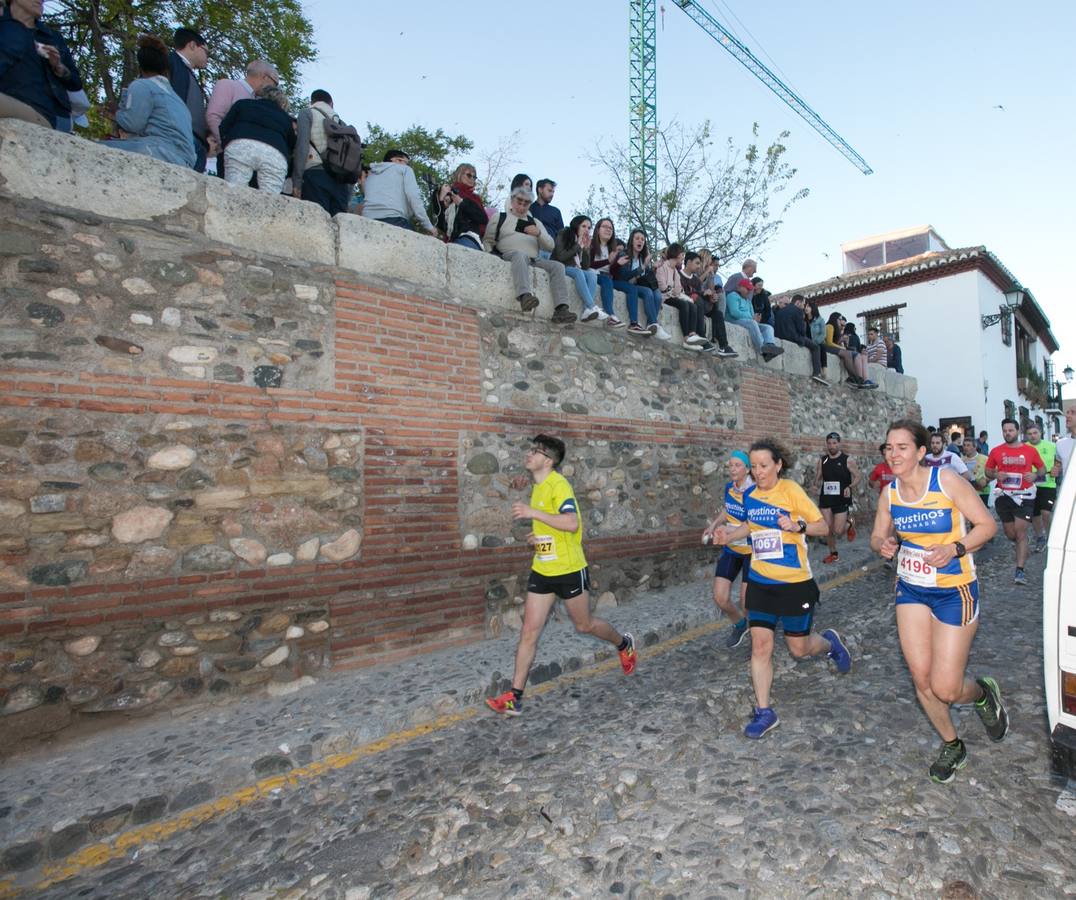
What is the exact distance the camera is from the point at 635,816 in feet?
9.37

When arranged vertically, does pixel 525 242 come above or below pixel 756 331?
above

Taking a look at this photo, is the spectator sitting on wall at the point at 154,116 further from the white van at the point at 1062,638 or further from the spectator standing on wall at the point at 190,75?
the white van at the point at 1062,638

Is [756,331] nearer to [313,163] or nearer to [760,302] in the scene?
[760,302]

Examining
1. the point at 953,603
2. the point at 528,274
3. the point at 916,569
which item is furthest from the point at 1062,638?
the point at 528,274

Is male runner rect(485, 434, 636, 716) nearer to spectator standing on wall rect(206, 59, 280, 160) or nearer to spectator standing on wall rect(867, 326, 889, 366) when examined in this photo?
spectator standing on wall rect(206, 59, 280, 160)

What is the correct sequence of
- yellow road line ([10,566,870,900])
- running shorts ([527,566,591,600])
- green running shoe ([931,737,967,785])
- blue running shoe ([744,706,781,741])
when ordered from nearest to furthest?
yellow road line ([10,566,870,900]) → green running shoe ([931,737,967,785]) → blue running shoe ([744,706,781,741]) → running shorts ([527,566,591,600])

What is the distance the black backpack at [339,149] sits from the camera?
5.53m

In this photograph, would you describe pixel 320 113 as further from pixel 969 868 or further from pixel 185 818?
pixel 969 868

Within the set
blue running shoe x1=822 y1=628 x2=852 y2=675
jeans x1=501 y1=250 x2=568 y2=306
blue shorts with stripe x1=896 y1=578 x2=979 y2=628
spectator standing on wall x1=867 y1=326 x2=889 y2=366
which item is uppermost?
spectator standing on wall x1=867 y1=326 x2=889 y2=366

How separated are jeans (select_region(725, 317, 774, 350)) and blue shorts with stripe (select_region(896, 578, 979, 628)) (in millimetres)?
7285

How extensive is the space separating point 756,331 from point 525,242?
4.78 m

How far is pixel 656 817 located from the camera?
2838mm

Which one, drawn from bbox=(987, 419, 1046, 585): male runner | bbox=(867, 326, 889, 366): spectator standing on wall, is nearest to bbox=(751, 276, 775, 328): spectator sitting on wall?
bbox=(987, 419, 1046, 585): male runner

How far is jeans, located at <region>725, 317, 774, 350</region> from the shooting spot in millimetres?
9945
